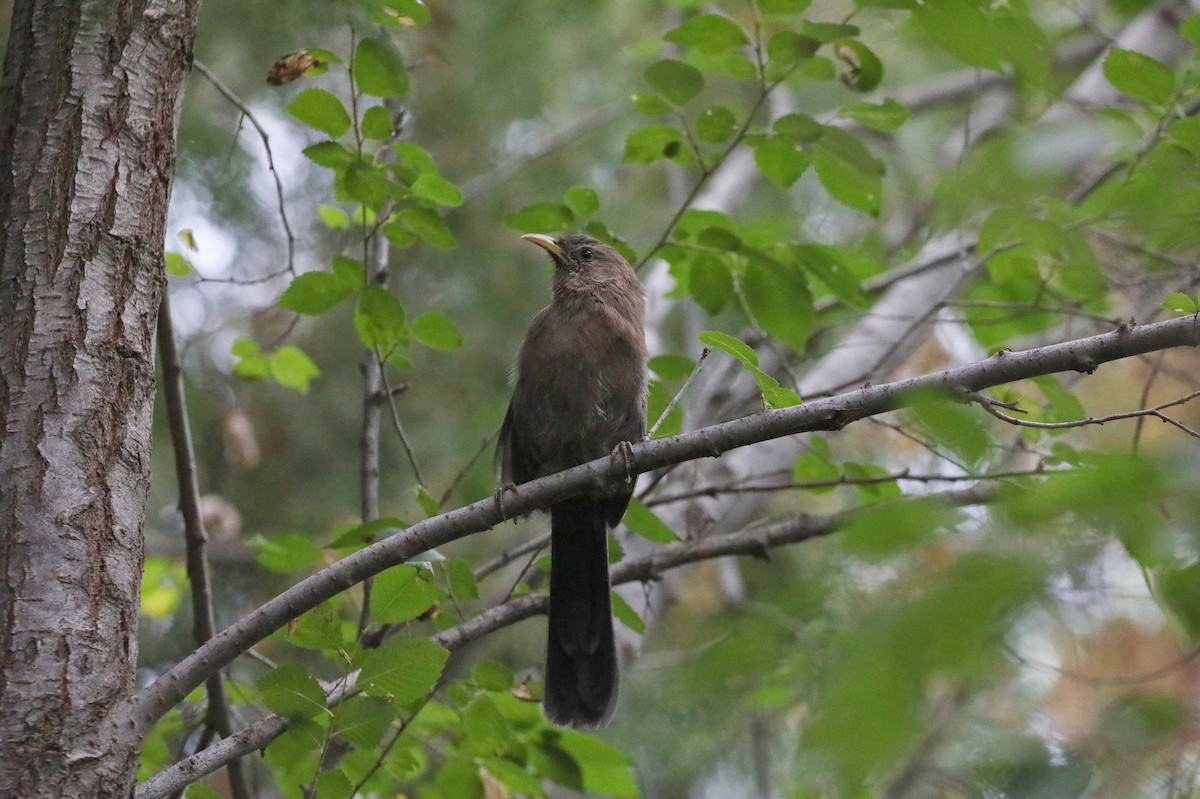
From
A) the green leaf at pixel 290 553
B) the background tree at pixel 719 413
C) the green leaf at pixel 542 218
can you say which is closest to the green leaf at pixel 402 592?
the background tree at pixel 719 413

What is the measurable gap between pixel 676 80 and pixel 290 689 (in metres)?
2.19

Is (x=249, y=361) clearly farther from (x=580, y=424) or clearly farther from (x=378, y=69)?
(x=378, y=69)

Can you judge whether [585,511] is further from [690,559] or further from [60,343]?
[60,343]

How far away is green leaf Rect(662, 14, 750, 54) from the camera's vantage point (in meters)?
3.36

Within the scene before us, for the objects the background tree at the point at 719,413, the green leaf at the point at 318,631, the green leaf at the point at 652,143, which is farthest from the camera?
the green leaf at the point at 652,143

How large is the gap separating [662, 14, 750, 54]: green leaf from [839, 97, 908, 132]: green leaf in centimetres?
43

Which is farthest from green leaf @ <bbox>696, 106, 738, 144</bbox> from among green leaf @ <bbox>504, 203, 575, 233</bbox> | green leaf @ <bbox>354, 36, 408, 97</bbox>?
green leaf @ <bbox>354, 36, 408, 97</bbox>

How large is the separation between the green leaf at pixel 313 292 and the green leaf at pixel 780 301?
4.43 ft

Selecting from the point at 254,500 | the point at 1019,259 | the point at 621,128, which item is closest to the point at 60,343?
the point at 1019,259

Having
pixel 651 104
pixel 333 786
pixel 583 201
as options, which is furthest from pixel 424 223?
pixel 333 786

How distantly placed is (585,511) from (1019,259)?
6.01 ft

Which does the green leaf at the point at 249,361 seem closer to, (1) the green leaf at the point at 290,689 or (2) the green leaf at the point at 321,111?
(2) the green leaf at the point at 321,111

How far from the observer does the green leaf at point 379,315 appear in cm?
342

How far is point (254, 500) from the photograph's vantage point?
689 centimetres
